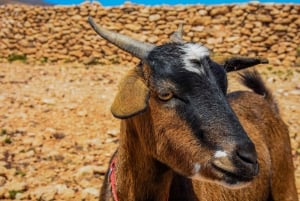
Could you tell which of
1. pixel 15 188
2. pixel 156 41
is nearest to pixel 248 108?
pixel 15 188

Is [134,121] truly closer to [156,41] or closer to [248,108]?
[248,108]

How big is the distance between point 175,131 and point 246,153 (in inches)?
18.8

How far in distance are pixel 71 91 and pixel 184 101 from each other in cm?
793

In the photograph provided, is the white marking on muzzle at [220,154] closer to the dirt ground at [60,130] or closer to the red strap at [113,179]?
the red strap at [113,179]

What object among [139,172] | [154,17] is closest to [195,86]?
[139,172]

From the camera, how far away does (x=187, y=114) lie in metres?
2.73

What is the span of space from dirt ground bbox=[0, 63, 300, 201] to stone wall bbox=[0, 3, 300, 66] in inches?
139

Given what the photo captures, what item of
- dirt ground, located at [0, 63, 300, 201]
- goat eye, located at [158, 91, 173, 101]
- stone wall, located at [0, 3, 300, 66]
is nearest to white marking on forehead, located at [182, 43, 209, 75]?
goat eye, located at [158, 91, 173, 101]

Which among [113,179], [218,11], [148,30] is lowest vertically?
[148,30]

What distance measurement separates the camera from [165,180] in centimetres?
313

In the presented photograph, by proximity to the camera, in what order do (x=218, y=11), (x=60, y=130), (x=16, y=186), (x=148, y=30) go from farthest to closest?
1. (x=148, y=30)
2. (x=218, y=11)
3. (x=60, y=130)
4. (x=16, y=186)

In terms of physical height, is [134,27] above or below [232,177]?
below

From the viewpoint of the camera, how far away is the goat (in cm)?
260

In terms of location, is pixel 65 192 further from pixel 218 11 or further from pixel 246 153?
pixel 218 11
